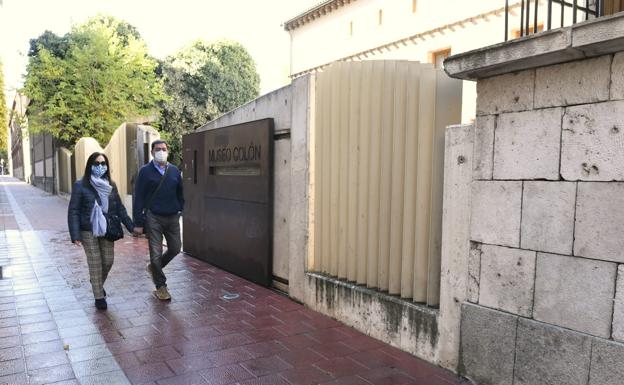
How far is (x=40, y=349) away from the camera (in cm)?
405

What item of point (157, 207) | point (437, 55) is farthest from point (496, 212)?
point (437, 55)

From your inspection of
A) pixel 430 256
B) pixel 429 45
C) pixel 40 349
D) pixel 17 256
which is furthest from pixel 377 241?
pixel 429 45

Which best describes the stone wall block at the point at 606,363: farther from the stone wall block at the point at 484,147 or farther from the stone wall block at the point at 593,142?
the stone wall block at the point at 484,147

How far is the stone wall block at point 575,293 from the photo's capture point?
109 inches

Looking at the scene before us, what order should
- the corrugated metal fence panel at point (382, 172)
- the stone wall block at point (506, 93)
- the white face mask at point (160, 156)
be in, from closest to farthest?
the stone wall block at point (506, 93), the corrugated metal fence panel at point (382, 172), the white face mask at point (160, 156)

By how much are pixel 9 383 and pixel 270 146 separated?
361cm

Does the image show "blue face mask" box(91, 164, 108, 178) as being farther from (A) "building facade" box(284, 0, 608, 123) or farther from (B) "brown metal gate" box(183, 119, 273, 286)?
(A) "building facade" box(284, 0, 608, 123)

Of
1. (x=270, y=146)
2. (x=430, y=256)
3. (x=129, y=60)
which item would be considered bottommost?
(x=430, y=256)

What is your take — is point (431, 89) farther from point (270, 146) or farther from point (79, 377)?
point (79, 377)

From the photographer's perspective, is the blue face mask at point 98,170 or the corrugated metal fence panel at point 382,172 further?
the blue face mask at point 98,170

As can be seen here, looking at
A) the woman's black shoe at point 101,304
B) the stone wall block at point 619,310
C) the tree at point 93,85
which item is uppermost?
the tree at point 93,85

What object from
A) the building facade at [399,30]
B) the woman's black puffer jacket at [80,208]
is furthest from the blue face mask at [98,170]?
the building facade at [399,30]

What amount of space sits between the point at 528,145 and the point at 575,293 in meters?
0.96

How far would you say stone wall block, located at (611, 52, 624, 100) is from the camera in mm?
2693
